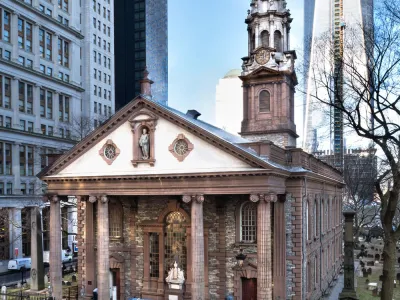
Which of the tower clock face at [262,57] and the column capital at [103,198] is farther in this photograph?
the tower clock face at [262,57]

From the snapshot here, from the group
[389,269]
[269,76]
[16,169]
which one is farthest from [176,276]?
[16,169]

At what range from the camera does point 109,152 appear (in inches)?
1113

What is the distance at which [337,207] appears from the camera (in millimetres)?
46906

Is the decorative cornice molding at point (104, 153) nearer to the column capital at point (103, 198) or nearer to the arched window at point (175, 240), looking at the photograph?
the column capital at point (103, 198)

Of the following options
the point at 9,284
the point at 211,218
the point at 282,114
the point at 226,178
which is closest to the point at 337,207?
the point at 282,114

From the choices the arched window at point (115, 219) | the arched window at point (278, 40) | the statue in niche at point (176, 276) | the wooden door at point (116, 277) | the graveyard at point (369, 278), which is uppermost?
the arched window at point (278, 40)

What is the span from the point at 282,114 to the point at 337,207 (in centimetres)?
1713

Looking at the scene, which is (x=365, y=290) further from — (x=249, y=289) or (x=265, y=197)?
(x=265, y=197)

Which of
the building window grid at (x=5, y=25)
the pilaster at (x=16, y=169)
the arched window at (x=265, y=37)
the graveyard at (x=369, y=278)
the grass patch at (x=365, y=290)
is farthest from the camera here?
the pilaster at (x=16, y=169)

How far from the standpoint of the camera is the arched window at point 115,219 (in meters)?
31.2

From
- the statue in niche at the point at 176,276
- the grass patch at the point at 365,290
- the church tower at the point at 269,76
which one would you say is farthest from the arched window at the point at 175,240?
the grass patch at the point at 365,290

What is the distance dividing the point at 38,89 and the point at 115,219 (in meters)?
37.5

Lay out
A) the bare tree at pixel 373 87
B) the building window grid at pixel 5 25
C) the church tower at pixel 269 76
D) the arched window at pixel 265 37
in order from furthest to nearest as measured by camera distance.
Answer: the building window grid at pixel 5 25, the arched window at pixel 265 37, the church tower at pixel 269 76, the bare tree at pixel 373 87

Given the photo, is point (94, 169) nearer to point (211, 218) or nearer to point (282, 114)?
point (211, 218)
